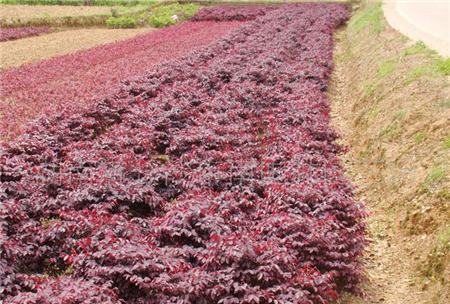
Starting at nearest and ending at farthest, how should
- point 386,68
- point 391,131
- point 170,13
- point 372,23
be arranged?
point 391,131
point 386,68
point 372,23
point 170,13

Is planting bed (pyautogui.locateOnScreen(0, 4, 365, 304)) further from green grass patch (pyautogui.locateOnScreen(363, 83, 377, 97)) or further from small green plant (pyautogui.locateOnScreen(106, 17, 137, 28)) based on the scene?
small green plant (pyautogui.locateOnScreen(106, 17, 137, 28))

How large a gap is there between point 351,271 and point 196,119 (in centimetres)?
650

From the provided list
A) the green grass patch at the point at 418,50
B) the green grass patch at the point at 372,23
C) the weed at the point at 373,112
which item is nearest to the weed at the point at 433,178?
the weed at the point at 373,112

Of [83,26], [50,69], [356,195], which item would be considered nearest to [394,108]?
[356,195]

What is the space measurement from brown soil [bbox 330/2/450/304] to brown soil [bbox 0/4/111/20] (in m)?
26.7

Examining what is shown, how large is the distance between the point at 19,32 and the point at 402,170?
1082 inches

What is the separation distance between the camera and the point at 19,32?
100.0 ft

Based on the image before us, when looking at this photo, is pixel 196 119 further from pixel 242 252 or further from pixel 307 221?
pixel 242 252

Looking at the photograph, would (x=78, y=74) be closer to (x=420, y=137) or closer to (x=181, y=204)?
(x=181, y=204)

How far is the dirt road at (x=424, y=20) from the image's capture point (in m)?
18.1

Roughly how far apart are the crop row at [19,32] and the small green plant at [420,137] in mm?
25298

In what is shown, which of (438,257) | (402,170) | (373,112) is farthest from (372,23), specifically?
(438,257)

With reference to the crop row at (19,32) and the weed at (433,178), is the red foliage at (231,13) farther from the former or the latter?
the weed at (433,178)

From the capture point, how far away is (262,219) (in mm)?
7324
